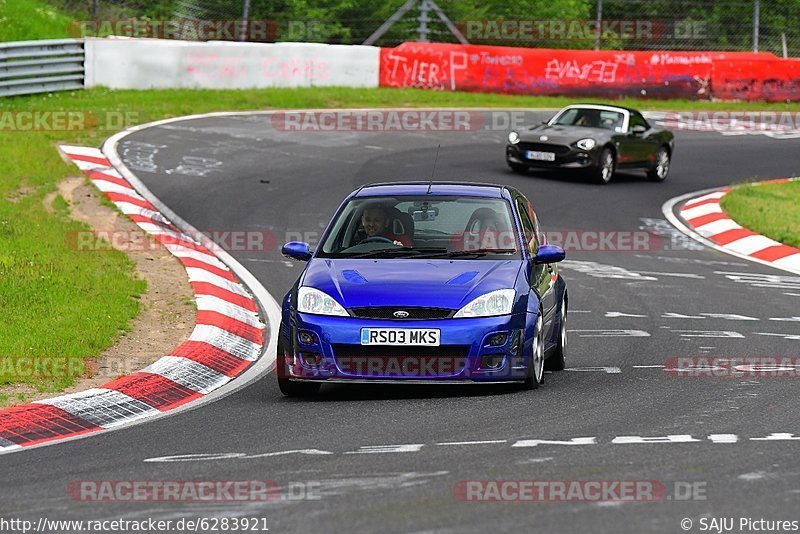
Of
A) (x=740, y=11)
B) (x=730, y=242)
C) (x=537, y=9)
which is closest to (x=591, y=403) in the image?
(x=730, y=242)

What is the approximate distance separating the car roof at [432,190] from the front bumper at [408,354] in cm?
158

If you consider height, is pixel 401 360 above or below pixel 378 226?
below

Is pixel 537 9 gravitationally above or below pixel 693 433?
above

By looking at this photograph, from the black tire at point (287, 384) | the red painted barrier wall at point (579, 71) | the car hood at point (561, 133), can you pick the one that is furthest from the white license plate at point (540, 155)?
the black tire at point (287, 384)

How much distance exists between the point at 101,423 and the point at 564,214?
11.6 meters

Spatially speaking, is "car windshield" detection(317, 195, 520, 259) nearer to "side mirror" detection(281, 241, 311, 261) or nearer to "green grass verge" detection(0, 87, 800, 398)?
"side mirror" detection(281, 241, 311, 261)

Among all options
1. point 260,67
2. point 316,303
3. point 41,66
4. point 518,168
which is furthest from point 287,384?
point 260,67

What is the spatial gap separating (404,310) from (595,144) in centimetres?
1408

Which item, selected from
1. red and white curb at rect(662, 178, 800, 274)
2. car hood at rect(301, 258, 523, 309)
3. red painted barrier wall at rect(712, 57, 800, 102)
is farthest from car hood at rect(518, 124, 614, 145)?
car hood at rect(301, 258, 523, 309)

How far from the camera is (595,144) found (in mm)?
22172

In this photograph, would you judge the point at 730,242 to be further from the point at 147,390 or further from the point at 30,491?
the point at 30,491

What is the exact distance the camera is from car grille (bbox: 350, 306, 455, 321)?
339 inches

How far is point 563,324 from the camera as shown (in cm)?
1038

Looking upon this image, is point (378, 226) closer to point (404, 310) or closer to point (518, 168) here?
point (404, 310)
